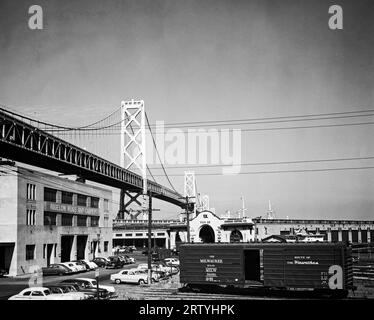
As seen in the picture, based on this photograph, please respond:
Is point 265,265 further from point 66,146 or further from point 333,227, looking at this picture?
point 333,227

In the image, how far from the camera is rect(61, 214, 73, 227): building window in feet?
158

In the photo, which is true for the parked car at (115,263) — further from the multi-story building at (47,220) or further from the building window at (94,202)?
the building window at (94,202)

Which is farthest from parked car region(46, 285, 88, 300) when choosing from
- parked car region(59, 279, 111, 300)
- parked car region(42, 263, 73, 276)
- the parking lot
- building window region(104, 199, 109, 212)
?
building window region(104, 199, 109, 212)

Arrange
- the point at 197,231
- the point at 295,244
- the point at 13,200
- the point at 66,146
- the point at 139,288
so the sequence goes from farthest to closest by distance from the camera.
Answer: the point at 197,231 → the point at 66,146 → the point at 13,200 → the point at 139,288 → the point at 295,244

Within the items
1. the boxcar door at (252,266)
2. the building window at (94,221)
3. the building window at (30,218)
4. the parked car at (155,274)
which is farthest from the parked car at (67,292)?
the building window at (94,221)

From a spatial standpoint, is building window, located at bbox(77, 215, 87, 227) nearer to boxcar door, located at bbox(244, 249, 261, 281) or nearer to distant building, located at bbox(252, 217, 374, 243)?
distant building, located at bbox(252, 217, 374, 243)

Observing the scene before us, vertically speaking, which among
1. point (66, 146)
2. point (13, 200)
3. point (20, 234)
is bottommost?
point (20, 234)

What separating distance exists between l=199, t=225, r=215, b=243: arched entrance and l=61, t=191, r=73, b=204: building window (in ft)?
83.9

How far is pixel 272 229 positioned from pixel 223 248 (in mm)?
48519

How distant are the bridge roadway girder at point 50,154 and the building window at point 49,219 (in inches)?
211
